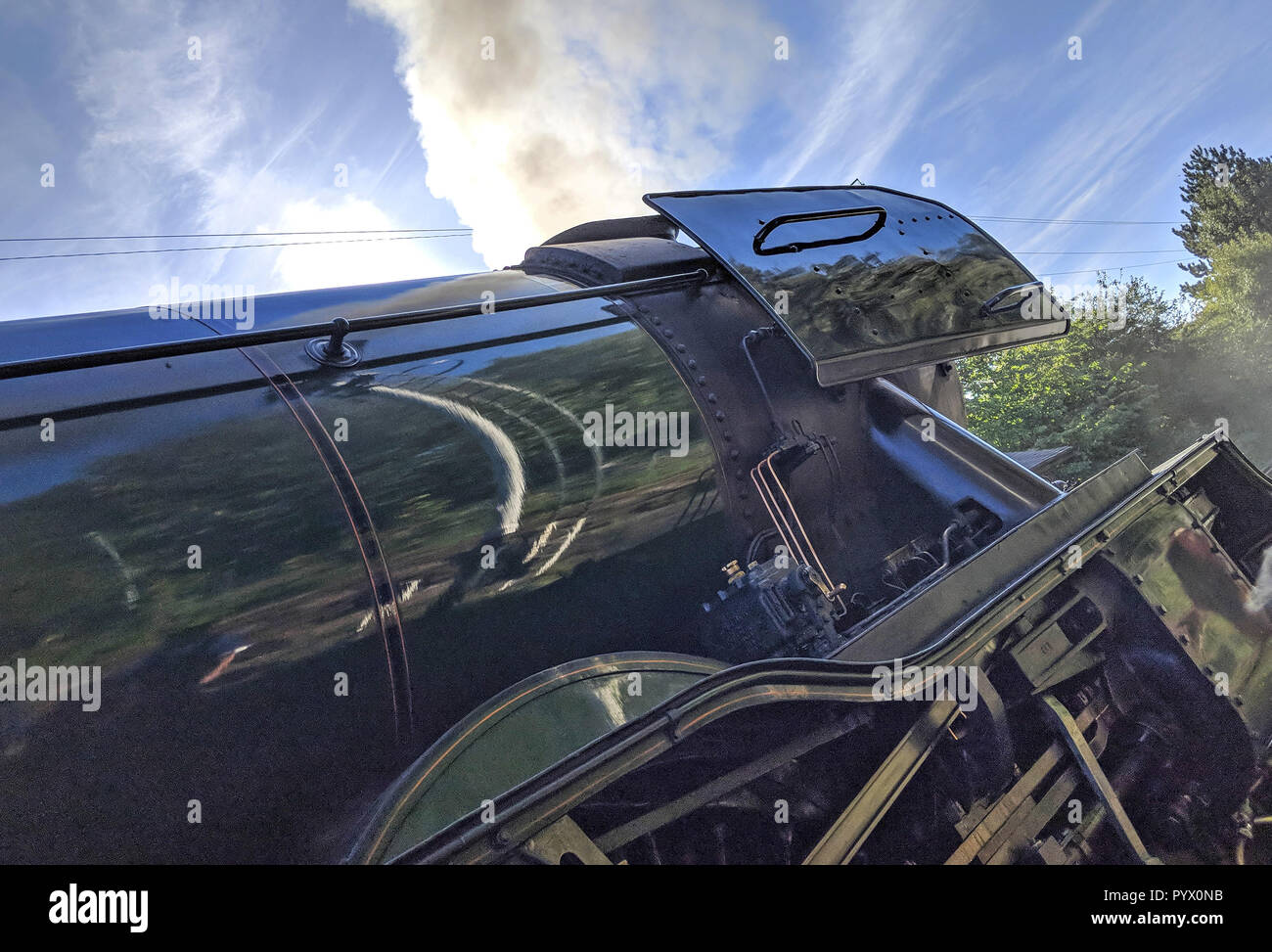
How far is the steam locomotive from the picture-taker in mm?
2098

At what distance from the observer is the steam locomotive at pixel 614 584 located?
82.6 inches

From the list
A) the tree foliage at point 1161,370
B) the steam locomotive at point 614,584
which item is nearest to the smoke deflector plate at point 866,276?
the steam locomotive at point 614,584

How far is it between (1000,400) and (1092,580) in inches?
1158

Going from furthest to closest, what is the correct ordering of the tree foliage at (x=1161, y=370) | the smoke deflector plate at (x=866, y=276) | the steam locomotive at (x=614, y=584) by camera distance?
the tree foliage at (x=1161, y=370) < the smoke deflector plate at (x=866, y=276) < the steam locomotive at (x=614, y=584)

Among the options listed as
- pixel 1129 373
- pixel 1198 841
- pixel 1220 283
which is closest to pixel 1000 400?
pixel 1129 373

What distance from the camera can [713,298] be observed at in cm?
379

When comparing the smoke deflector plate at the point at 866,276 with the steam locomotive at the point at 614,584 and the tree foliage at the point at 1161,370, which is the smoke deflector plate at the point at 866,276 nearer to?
the steam locomotive at the point at 614,584

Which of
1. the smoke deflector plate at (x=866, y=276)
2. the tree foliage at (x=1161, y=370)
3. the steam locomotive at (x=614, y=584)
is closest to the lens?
the steam locomotive at (x=614, y=584)

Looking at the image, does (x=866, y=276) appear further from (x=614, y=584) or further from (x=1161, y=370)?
(x=1161, y=370)

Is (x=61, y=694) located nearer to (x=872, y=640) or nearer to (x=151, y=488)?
(x=151, y=488)

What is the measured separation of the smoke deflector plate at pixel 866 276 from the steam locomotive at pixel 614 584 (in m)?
0.02

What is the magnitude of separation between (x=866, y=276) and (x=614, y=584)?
196 cm

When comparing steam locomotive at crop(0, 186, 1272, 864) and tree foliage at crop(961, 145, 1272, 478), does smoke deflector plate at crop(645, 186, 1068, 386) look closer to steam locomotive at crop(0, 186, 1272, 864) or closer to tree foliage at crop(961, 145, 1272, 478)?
steam locomotive at crop(0, 186, 1272, 864)

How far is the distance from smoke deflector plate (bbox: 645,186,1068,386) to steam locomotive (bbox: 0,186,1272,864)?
0.08ft
